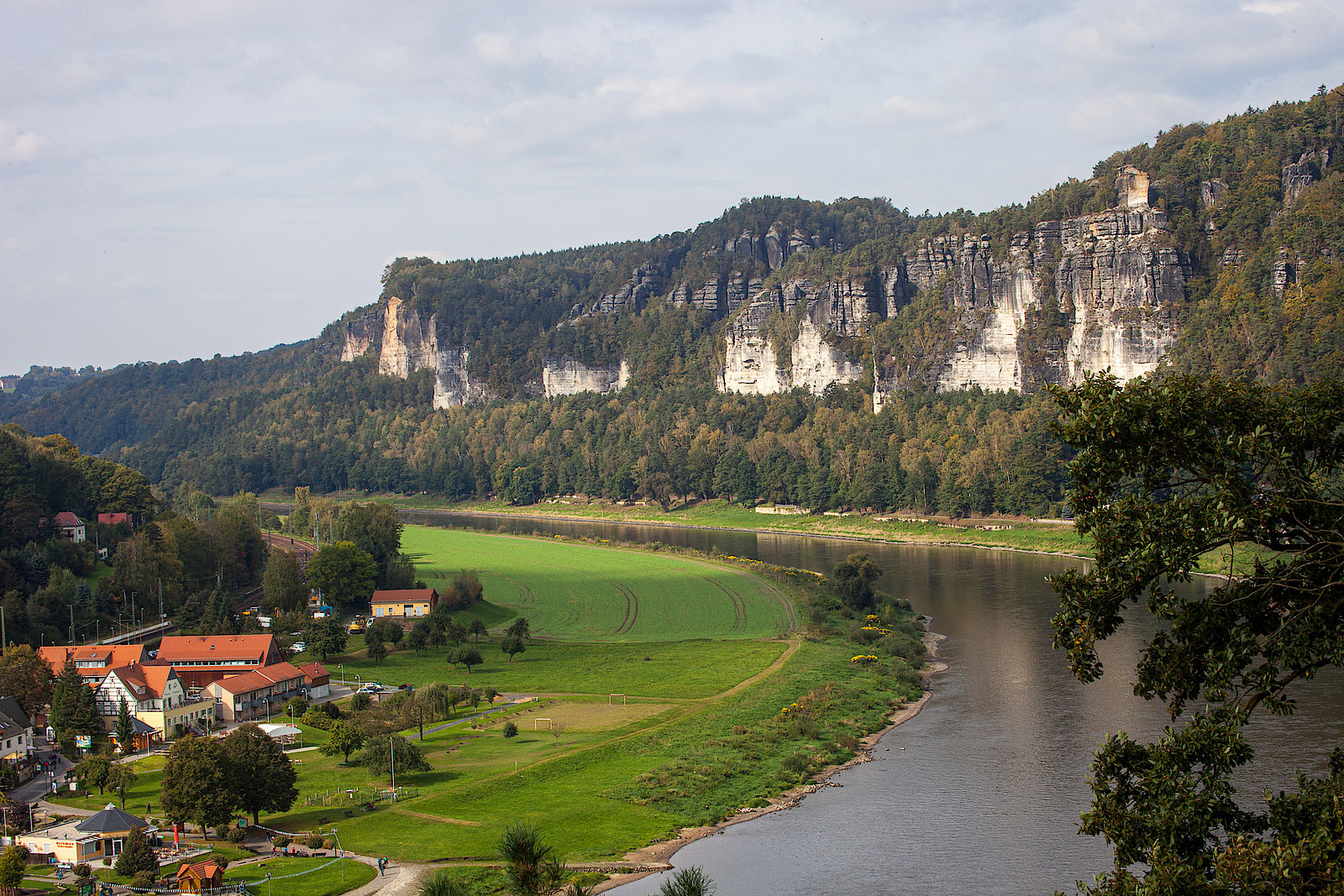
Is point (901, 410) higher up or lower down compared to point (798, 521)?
higher up

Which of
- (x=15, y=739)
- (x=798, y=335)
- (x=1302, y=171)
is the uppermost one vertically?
(x=1302, y=171)

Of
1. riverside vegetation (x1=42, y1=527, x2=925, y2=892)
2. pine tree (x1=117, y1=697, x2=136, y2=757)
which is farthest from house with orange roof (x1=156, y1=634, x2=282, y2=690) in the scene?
pine tree (x1=117, y1=697, x2=136, y2=757)

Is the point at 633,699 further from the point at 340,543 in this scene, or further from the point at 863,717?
the point at 340,543

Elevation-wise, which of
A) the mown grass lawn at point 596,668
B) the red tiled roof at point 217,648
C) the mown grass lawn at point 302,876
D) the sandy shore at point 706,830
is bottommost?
the sandy shore at point 706,830

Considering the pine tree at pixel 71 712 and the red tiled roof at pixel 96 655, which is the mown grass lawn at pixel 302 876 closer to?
the pine tree at pixel 71 712

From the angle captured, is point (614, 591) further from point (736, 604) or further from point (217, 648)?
point (217, 648)

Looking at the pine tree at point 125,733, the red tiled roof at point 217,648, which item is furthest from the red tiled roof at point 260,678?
the pine tree at point 125,733

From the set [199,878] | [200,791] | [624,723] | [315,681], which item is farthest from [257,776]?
[315,681]
